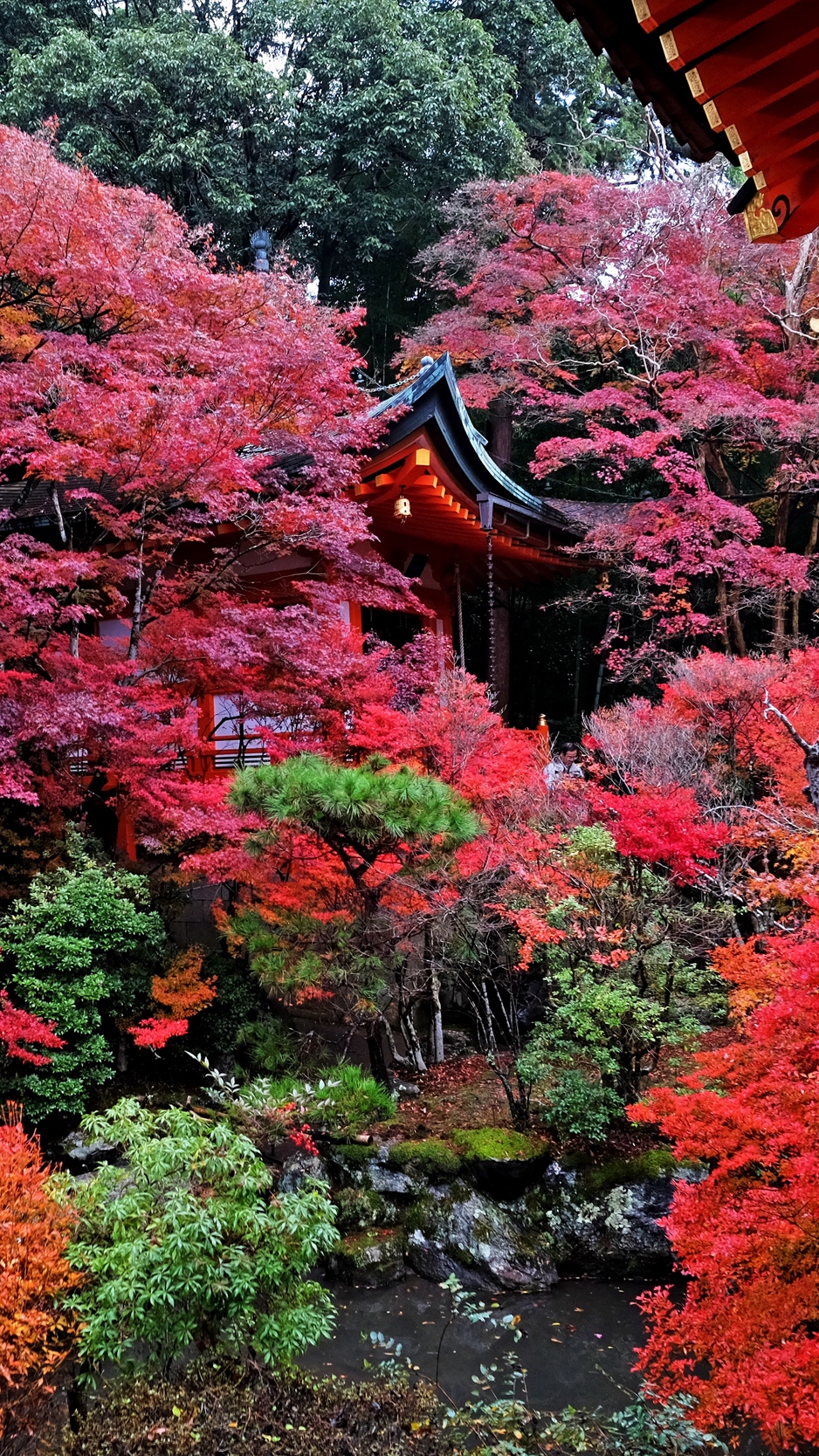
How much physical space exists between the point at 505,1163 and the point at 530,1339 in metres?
1.27

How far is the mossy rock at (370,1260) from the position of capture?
7078 mm

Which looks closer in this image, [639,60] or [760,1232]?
[639,60]

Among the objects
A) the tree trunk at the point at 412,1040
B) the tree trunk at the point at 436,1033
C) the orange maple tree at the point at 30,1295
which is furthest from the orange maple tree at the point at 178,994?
the orange maple tree at the point at 30,1295

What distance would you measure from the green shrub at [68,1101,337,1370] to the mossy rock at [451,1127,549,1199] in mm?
2818

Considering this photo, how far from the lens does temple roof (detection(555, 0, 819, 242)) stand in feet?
6.58

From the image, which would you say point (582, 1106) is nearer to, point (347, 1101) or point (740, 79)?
point (347, 1101)

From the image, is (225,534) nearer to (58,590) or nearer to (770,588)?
(58,590)

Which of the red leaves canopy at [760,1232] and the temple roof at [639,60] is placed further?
the red leaves canopy at [760,1232]

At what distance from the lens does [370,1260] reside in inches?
281

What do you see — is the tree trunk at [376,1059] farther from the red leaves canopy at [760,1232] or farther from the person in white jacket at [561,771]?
the red leaves canopy at [760,1232]

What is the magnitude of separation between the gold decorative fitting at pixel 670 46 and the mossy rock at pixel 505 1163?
7197 mm

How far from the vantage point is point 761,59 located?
2.05 metres

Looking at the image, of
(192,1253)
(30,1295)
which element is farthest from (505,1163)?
(30,1295)

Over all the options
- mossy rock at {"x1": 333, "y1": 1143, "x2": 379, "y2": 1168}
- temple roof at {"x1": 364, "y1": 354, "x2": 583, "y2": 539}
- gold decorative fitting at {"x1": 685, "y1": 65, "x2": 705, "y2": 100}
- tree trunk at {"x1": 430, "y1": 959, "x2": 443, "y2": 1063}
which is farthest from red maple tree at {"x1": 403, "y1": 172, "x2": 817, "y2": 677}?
gold decorative fitting at {"x1": 685, "y1": 65, "x2": 705, "y2": 100}
